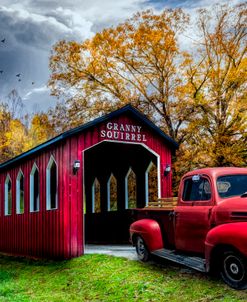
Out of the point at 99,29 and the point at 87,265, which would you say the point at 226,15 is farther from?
the point at 87,265

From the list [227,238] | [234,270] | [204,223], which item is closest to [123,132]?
[204,223]

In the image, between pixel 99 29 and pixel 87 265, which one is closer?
pixel 87 265

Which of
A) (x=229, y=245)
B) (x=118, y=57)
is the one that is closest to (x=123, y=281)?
(x=229, y=245)

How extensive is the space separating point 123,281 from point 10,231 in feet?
32.1

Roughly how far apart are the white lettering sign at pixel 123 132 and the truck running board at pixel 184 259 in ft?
17.8

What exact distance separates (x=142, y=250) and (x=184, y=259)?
2152mm

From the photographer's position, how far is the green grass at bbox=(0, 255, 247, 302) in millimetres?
8570

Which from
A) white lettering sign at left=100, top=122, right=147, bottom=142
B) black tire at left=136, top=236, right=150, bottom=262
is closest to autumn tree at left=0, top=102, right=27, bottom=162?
white lettering sign at left=100, top=122, right=147, bottom=142

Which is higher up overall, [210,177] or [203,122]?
[203,122]

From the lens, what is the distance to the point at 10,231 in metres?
18.7

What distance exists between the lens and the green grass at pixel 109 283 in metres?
8.57

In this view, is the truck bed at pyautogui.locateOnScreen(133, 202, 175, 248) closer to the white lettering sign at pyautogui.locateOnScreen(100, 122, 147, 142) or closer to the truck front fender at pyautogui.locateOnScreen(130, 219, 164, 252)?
the truck front fender at pyautogui.locateOnScreen(130, 219, 164, 252)

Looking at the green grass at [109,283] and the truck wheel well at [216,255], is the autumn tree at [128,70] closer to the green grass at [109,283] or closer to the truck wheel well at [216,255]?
the green grass at [109,283]

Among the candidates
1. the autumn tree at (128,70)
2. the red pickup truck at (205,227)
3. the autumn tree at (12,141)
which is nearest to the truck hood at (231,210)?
the red pickup truck at (205,227)
